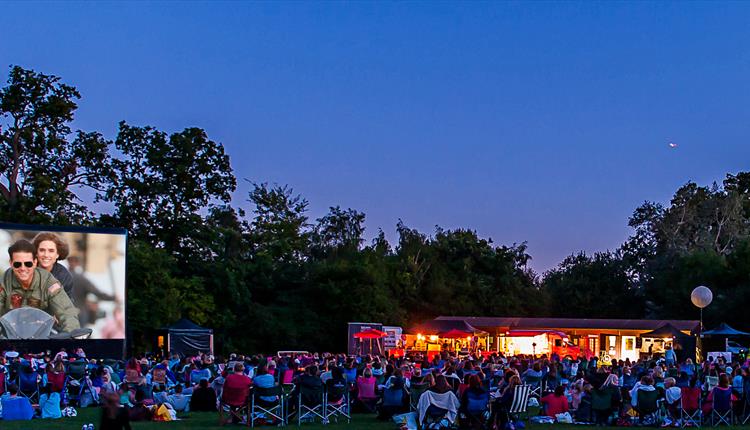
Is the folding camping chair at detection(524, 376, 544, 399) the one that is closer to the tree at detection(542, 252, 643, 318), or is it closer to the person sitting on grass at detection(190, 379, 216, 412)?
the person sitting on grass at detection(190, 379, 216, 412)

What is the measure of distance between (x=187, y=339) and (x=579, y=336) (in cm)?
1735

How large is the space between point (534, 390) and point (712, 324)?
2660cm

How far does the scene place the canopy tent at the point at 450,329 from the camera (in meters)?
37.0

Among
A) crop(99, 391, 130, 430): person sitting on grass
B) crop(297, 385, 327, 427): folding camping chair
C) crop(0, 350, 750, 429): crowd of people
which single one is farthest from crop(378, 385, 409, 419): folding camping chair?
crop(99, 391, 130, 430): person sitting on grass

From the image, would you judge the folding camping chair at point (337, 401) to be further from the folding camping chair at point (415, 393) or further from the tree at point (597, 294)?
the tree at point (597, 294)

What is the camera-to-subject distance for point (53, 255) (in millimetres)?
26625

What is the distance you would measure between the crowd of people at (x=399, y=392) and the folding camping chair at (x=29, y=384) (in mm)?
17

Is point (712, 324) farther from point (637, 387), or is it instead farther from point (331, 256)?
point (637, 387)

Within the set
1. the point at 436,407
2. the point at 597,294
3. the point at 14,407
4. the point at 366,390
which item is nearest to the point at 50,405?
the point at 14,407

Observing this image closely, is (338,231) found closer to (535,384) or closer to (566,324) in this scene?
(566,324)

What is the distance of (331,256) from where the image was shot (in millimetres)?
52469

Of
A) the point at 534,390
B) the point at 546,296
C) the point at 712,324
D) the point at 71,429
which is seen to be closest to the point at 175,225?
the point at 546,296

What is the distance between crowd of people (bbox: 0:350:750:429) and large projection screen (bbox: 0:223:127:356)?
7204 mm

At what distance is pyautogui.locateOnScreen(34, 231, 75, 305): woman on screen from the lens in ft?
86.7
